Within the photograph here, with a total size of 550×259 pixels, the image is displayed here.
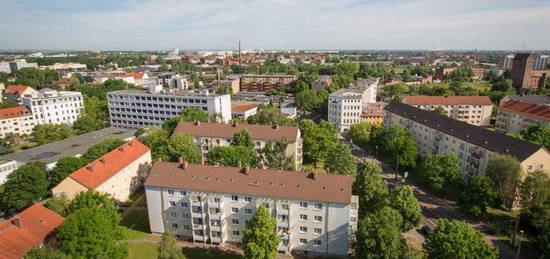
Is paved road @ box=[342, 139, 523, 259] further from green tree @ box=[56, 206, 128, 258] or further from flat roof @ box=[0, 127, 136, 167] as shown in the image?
flat roof @ box=[0, 127, 136, 167]

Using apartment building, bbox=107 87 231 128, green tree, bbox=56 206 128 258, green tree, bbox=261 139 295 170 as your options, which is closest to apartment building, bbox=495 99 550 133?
green tree, bbox=261 139 295 170

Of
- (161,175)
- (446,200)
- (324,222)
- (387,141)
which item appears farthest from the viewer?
(387,141)

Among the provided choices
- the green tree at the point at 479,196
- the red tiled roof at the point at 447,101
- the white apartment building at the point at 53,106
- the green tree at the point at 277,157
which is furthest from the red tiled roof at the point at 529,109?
the white apartment building at the point at 53,106

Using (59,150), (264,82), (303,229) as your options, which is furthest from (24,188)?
(264,82)

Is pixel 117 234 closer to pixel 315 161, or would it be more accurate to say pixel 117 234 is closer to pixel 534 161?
pixel 315 161

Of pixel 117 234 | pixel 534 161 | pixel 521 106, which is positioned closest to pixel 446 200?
pixel 534 161

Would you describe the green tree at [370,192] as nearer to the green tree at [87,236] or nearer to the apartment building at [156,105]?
the green tree at [87,236]
